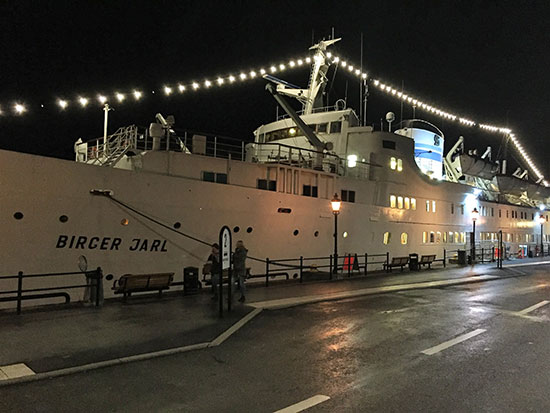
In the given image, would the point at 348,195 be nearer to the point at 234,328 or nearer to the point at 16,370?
the point at 234,328

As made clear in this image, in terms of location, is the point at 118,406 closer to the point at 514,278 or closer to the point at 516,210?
the point at 514,278

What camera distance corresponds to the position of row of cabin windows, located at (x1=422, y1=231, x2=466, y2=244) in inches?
915

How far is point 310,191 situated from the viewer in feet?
55.2

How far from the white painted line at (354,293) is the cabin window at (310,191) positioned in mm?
4774

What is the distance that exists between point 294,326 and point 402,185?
1428cm

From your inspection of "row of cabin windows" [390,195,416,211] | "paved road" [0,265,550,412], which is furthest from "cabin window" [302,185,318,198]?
"paved road" [0,265,550,412]

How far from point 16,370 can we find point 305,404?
12.8ft

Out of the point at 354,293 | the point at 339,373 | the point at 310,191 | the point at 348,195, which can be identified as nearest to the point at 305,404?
the point at 339,373

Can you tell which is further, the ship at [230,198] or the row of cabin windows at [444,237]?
the row of cabin windows at [444,237]

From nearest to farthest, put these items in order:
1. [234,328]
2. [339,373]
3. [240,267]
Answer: [339,373], [234,328], [240,267]

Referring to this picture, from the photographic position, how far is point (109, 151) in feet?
44.9

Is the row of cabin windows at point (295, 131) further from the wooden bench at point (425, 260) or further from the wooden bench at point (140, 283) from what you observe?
the wooden bench at point (140, 283)

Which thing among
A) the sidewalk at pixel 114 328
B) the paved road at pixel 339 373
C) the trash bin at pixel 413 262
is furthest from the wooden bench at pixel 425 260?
the paved road at pixel 339 373

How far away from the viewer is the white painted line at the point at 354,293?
10477 mm
